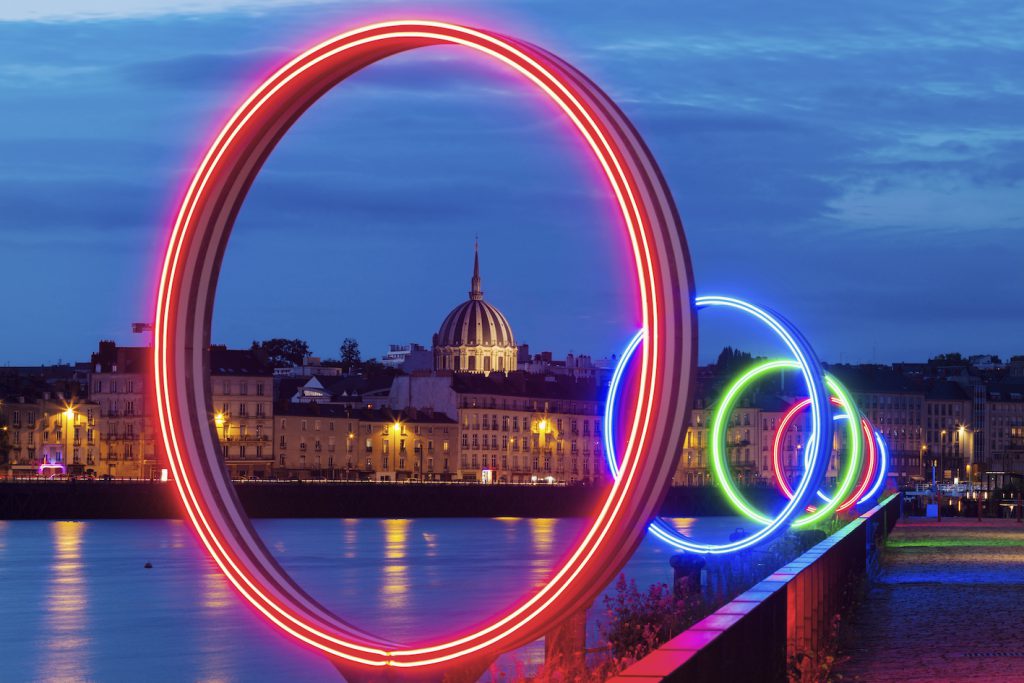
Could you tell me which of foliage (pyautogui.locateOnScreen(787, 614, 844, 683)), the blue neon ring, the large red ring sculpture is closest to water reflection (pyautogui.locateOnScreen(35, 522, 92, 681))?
the blue neon ring

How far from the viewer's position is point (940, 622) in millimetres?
21672

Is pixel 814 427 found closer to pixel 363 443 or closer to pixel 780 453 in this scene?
pixel 780 453

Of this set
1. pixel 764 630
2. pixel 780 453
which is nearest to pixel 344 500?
pixel 780 453

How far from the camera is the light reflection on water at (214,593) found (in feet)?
129

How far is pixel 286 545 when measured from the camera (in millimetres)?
90062

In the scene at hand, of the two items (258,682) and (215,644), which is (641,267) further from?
(215,644)

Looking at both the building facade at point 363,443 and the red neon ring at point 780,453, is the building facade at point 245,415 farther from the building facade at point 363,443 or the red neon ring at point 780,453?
the red neon ring at point 780,453

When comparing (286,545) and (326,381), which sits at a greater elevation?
(326,381)

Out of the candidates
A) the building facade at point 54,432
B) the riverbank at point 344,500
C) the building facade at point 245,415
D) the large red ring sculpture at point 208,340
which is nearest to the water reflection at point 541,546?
the riverbank at point 344,500

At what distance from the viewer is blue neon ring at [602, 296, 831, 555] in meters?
24.5

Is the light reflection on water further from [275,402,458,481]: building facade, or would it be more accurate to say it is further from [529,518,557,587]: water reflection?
[275,402,458,481]: building facade

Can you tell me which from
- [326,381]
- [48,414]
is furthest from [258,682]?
[326,381]

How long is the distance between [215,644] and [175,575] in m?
24.6

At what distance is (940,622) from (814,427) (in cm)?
800
